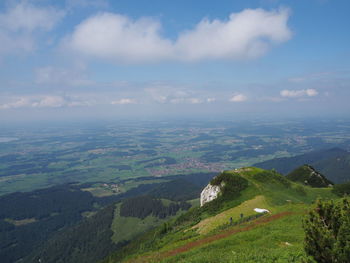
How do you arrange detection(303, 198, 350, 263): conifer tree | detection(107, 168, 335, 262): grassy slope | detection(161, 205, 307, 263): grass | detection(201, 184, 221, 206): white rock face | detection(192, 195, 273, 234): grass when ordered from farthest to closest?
detection(201, 184, 221, 206): white rock face → detection(192, 195, 273, 234): grass → detection(107, 168, 335, 262): grassy slope → detection(161, 205, 307, 263): grass → detection(303, 198, 350, 263): conifer tree

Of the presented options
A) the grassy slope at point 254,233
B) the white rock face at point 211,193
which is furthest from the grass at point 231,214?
the white rock face at point 211,193

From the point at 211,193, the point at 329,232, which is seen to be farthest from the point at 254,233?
the point at 211,193

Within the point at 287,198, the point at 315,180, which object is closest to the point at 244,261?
the point at 287,198

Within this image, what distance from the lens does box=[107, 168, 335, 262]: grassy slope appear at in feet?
69.7

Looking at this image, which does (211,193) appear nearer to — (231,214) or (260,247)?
(231,214)

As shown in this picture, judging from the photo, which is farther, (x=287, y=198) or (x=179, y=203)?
(x=179, y=203)

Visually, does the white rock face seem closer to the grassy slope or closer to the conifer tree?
the grassy slope

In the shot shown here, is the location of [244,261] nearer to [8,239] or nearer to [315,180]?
[315,180]

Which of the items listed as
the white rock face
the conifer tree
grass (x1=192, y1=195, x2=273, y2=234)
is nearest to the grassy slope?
grass (x1=192, y1=195, x2=273, y2=234)

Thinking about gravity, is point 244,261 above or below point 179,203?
above

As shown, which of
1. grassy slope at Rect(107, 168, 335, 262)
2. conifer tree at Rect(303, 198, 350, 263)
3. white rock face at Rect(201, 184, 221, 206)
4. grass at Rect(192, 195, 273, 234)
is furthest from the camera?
white rock face at Rect(201, 184, 221, 206)

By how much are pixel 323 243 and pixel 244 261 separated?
7661 millimetres

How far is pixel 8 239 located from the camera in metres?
194

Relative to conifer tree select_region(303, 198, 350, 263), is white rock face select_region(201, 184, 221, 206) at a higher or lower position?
lower
